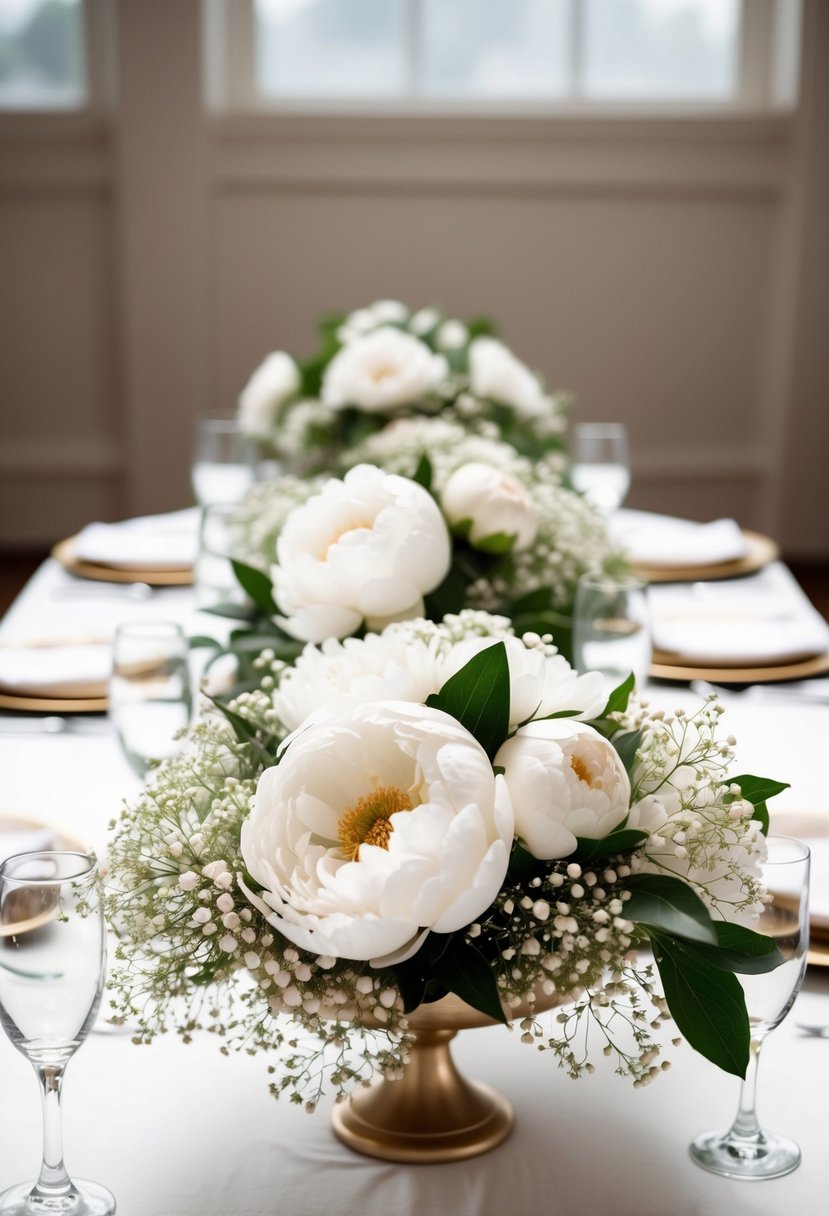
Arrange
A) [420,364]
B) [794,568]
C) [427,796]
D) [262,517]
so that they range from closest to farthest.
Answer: [427,796] → [262,517] → [420,364] → [794,568]

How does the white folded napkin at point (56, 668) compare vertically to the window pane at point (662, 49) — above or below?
below

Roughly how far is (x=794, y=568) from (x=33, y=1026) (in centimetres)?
467

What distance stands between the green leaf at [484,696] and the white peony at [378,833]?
4cm

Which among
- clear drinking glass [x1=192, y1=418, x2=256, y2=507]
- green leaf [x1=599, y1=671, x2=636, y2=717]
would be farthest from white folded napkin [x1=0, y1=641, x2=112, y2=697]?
green leaf [x1=599, y1=671, x2=636, y2=717]

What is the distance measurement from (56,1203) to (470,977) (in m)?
0.27

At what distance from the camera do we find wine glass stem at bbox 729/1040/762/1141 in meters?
0.84

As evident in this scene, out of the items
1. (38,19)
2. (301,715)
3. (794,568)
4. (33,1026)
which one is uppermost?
(38,19)

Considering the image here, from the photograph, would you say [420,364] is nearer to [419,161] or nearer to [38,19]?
[419,161]

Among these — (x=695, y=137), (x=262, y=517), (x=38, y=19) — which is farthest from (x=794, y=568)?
(x=262, y=517)

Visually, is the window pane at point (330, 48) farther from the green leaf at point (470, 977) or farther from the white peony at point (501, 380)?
the green leaf at point (470, 977)

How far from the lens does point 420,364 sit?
2396 mm

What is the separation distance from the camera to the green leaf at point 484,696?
762 millimetres

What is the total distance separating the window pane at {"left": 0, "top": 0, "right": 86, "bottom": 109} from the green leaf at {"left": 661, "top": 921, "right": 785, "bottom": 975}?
4681 millimetres

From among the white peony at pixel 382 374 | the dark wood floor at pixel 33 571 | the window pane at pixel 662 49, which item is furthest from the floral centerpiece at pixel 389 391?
the window pane at pixel 662 49
